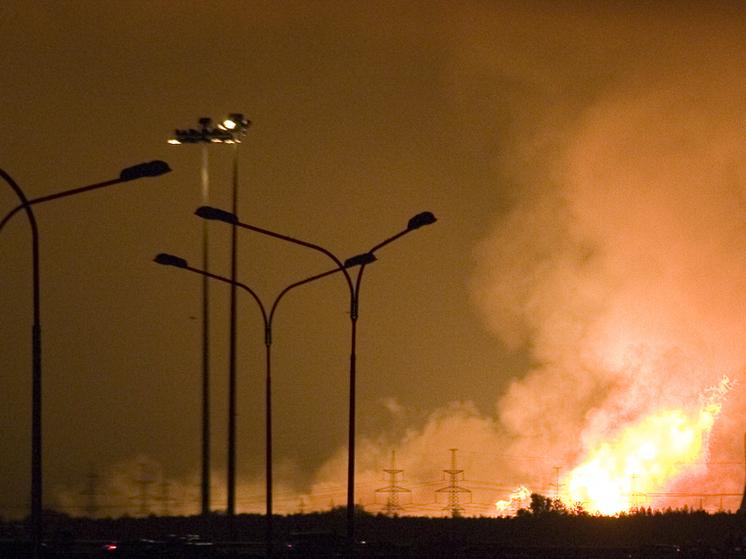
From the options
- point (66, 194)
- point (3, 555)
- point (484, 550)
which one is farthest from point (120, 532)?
point (66, 194)

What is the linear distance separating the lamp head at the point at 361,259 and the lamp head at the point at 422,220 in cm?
166

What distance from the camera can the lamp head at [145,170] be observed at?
21.9m

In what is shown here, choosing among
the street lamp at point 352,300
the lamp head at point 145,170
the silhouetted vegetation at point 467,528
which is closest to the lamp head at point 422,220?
the street lamp at point 352,300

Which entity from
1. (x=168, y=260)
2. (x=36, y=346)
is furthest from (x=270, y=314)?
(x=36, y=346)

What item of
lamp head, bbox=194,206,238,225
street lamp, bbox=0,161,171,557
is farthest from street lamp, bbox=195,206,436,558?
street lamp, bbox=0,161,171,557

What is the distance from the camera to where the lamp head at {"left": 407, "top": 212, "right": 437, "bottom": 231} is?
1179 inches

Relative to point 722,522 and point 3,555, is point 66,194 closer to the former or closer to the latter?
point 3,555

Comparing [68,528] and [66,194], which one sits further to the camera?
[68,528]

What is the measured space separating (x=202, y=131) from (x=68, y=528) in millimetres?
15924

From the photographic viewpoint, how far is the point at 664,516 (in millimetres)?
50062

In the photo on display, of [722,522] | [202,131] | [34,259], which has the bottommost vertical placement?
[722,522]

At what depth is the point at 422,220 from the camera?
3006 cm

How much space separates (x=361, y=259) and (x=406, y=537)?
51.3 ft

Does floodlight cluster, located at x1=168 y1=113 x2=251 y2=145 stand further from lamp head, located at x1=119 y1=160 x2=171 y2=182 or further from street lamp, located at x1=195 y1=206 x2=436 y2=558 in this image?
lamp head, located at x1=119 y1=160 x2=171 y2=182
